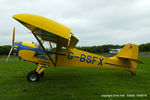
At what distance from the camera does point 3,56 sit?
28.4 metres

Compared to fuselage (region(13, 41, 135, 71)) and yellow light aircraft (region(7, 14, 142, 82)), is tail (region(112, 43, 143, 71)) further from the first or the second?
fuselage (region(13, 41, 135, 71))

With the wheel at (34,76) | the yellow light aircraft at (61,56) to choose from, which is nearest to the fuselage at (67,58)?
the yellow light aircraft at (61,56)

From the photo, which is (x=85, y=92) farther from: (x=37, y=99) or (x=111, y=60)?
(x=111, y=60)

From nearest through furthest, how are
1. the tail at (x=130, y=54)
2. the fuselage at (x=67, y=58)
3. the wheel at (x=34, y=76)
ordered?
the wheel at (x=34, y=76), the fuselage at (x=67, y=58), the tail at (x=130, y=54)

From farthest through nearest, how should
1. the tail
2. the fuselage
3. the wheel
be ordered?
the tail
the fuselage
the wheel

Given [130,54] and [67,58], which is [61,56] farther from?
[130,54]

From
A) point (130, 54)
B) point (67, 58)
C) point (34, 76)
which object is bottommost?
point (34, 76)

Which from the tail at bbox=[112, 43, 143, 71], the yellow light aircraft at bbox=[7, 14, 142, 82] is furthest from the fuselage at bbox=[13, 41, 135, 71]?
the tail at bbox=[112, 43, 143, 71]

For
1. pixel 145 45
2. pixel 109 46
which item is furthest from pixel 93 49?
pixel 145 45

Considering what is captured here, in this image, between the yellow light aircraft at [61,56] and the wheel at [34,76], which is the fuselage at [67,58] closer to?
the yellow light aircraft at [61,56]

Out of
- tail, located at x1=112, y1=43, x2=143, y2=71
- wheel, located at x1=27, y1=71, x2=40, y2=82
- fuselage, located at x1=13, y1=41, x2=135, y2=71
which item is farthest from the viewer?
tail, located at x1=112, y1=43, x2=143, y2=71

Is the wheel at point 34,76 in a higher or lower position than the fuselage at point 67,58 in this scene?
lower

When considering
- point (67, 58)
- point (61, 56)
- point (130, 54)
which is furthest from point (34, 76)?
point (130, 54)

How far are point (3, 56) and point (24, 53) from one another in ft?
86.2
